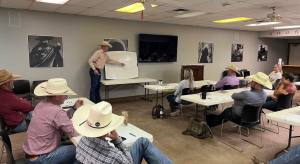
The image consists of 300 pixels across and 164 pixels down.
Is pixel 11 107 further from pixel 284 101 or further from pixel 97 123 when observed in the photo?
pixel 284 101

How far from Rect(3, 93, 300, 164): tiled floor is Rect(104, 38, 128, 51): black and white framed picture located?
2636 millimetres

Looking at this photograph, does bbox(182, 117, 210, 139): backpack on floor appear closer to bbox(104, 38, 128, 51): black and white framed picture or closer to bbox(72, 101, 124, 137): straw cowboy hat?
bbox(72, 101, 124, 137): straw cowboy hat

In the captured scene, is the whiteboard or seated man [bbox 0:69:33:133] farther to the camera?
the whiteboard

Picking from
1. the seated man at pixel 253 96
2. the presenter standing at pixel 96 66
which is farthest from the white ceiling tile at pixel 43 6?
the seated man at pixel 253 96

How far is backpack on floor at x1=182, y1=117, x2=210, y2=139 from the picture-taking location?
13.4 ft

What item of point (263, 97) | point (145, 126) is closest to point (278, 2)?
point (263, 97)

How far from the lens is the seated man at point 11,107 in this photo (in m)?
2.89

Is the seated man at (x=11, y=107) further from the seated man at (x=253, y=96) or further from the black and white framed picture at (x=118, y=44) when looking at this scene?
the black and white framed picture at (x=118, y=44)

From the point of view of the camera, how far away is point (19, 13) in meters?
5.41

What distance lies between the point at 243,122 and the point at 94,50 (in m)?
4.69

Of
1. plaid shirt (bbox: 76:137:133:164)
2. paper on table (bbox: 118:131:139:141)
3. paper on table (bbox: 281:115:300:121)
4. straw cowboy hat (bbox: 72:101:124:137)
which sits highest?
straw cowboy hat (bbox: 72:101:124:137)

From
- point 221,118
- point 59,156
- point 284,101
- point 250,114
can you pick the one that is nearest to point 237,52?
point 284,101

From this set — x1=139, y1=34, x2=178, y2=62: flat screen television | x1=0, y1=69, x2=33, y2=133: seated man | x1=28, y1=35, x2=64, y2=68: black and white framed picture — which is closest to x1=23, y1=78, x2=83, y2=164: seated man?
x1=0, y1=69, x2=33, y2=133: seated man

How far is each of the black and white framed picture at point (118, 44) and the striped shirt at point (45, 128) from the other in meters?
4.92
